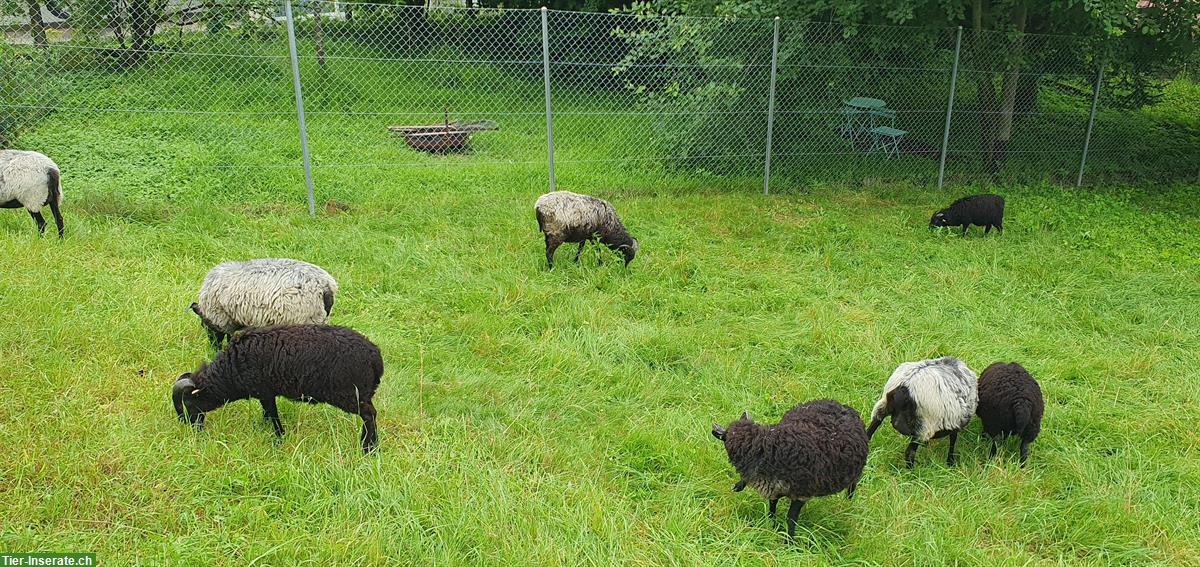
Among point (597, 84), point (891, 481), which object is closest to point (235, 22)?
point (597, 84)

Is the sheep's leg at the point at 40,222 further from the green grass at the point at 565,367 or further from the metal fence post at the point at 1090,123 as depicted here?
the metal fence post at the point at 1090,123

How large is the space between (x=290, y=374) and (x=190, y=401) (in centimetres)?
59

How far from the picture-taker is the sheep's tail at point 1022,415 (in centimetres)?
391

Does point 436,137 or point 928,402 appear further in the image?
point 436,137

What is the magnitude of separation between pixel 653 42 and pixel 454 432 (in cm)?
662

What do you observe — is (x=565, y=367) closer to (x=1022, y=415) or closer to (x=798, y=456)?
(x=798, y=456)

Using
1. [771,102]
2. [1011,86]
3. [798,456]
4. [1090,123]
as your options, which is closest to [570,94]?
[771,102]

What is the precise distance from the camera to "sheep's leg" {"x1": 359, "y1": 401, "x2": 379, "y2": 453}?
12.2ft

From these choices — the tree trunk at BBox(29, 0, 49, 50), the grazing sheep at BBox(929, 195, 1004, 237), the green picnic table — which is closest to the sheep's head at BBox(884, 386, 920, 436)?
the grazing sheep at BBox(929, 195, 1004, 237)

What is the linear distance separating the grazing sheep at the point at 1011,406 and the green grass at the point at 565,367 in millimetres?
186

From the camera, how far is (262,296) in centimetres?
433

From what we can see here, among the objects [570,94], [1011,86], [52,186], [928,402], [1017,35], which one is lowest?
[928,402]

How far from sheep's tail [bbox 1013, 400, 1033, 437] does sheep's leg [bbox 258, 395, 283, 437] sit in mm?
4057

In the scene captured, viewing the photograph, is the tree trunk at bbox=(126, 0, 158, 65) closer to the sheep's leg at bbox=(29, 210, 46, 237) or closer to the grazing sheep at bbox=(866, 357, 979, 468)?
the sheep's leg at bbox=(29, 210, 46, 237)
